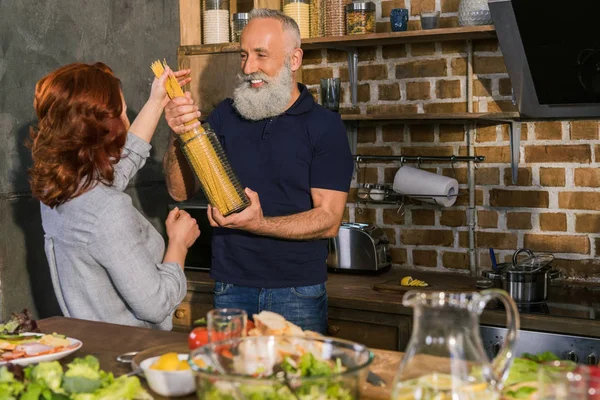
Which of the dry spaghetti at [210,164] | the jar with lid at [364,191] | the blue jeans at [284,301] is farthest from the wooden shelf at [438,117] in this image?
the dry spaghetti at [210,164]

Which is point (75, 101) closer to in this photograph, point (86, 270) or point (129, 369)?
point (86, 270)

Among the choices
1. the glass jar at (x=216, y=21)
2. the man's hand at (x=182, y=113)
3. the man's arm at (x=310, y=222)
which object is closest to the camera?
the man's hand at (x=182, y=113)

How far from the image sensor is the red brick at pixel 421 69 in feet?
10.9

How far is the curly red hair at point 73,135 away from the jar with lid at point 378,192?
5.14ft

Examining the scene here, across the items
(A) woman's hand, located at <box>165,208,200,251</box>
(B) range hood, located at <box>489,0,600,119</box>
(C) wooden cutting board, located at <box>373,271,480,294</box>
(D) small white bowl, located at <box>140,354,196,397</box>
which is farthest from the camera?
(C) wooden cutting board, located at <box>373,271,480,294</box>

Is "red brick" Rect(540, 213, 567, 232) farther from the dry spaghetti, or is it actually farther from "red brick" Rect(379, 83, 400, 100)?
the dry spaghetti

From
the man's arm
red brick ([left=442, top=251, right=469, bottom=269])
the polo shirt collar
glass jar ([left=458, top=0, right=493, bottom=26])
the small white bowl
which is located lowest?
red brick ([left=442, top=251, right=469, bottom=269])

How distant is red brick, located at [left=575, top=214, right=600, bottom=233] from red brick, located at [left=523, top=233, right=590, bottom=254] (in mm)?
32

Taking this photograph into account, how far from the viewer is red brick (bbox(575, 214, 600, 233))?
3.05m

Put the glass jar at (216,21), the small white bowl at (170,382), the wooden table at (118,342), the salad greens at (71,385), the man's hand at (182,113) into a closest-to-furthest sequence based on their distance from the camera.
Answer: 1. the salad greens at (71,385)
2. the small white bowl at (170,382)
3. the wooden table at (118,342)
4. the man's hand at (182,113)
5. the glass jar at (216,21)

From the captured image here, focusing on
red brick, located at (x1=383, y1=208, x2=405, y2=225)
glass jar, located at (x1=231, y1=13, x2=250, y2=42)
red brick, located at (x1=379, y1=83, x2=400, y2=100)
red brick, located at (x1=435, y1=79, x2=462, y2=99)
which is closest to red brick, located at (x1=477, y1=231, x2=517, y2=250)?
red brick, located at (x1=383, y1=208, x2=405, y2=225)

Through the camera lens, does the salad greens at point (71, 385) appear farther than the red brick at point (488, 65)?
No

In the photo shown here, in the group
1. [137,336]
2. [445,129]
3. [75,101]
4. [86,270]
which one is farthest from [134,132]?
[445,129]

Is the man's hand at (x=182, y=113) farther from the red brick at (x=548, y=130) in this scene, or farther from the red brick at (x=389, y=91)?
the red brick at (x=548, y=130)
